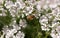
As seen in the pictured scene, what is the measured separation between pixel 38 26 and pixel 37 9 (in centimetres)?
9

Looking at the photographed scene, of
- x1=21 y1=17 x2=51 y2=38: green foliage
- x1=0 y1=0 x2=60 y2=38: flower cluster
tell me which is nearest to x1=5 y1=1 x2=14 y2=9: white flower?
x1=0 y1=0 x2=60 y2=38: flower cluster

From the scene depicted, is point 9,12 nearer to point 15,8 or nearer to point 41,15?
point 15,8

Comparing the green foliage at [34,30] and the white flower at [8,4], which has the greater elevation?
the white flower at [8,4]

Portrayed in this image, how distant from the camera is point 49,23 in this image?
1.02 m

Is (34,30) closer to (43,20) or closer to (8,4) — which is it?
(43,20)

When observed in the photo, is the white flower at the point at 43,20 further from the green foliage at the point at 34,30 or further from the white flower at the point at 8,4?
the white flower at the point at 8,4

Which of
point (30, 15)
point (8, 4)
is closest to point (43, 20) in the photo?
point (30, 15)

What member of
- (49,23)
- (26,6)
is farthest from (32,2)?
(49,23)

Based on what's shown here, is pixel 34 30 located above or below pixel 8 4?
below

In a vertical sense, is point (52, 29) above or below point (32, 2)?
below

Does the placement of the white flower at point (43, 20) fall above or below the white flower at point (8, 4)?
below

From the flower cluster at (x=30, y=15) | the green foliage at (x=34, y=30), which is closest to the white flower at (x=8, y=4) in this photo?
the flower cluster at (x=30, y=15)

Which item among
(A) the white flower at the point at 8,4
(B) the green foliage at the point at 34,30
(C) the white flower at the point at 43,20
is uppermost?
(A) the white flower at the point at 8,4

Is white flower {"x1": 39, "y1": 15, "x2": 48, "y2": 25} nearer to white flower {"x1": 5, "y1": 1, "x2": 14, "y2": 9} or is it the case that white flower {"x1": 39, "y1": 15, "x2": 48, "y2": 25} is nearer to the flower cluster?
the flower cluster
